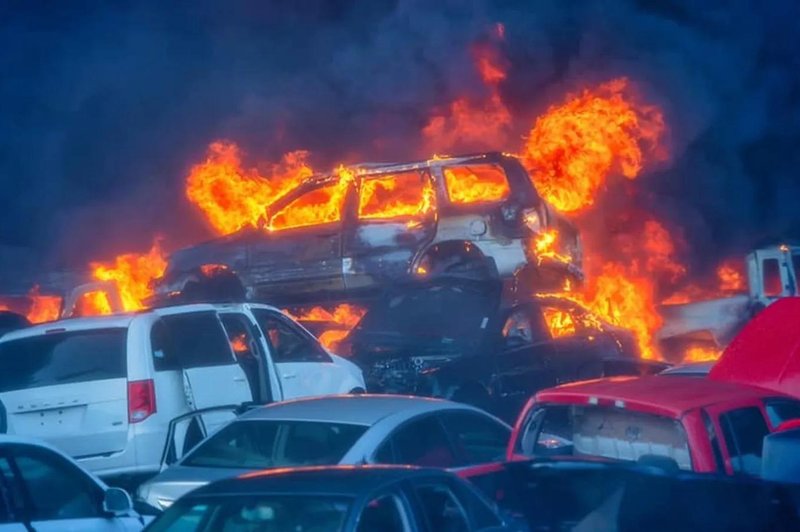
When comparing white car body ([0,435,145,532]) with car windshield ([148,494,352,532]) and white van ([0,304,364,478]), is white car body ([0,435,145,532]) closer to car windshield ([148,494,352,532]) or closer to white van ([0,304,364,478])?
car windshield ([148,494,352,532])

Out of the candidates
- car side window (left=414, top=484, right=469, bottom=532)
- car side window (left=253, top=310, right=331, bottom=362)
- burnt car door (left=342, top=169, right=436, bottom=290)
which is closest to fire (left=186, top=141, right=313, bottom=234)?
burnt car door (left=342, top=169, right=436, bottom=290)

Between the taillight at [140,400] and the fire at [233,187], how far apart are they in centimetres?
932

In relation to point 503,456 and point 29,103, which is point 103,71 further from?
point 503,456

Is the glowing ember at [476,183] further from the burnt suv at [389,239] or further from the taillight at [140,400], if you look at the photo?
the taillight at [140,400]

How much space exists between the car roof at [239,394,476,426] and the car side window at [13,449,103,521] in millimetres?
1545

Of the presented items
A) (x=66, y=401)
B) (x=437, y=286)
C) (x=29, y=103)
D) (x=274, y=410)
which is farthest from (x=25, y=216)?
(x=274, y=410)

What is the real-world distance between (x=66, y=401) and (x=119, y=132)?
12.8 m

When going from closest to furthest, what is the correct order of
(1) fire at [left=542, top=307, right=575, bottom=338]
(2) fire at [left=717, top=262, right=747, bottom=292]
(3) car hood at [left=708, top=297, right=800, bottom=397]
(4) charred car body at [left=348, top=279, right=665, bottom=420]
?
(3) car hood at [left=708, top=297, right=800, bottom=397] → (4) charred car body at [left=348, top=279, right=665, bottom=420] → (1) fire at [left=542, top=307, right=575, bottom=338] → (2) fire at [left=717, top=262, right=747, bottom=292]

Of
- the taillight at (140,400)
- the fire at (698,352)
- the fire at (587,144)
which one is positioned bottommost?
the fire at (698,352)

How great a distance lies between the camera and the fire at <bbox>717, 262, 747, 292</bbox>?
22.2 m

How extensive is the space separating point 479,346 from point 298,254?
361 cm

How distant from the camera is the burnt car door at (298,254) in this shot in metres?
14.9

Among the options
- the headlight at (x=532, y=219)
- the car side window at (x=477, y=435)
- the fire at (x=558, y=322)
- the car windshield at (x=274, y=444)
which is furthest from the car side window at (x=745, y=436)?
the headlight at (x=532, y=219)

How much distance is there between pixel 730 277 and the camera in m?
22.6
